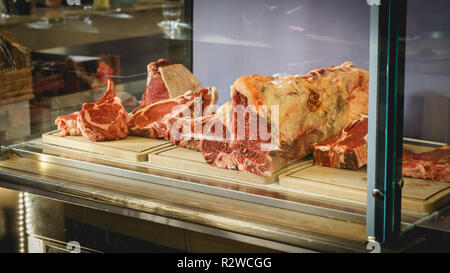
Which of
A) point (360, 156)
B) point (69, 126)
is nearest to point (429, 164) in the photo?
point (360, 156)

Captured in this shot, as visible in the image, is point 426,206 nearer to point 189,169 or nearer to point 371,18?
point 371,18

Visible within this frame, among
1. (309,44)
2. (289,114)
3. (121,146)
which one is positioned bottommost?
(121,146)

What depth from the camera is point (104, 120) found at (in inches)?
77.7

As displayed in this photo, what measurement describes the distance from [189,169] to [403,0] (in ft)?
2.41

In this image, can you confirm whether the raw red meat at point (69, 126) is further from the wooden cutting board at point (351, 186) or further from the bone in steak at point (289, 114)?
the wooden cutting board at point (351, 186)

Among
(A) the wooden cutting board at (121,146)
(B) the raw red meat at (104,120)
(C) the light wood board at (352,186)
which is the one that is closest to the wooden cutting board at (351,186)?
(C) the light wood board at (352,186)

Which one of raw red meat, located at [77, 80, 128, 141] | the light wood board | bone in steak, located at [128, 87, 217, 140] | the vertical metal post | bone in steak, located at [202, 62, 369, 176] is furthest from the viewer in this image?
raw red meat, located at [77, 80, 128, 141]

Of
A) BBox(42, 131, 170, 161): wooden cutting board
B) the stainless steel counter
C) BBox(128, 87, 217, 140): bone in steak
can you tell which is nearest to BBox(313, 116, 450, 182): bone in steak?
the stainless steel counter

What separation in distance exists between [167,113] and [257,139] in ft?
1.33

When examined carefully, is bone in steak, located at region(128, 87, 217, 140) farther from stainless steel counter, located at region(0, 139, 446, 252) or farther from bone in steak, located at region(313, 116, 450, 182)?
bone in steak, located at region(313, 116, 450, 182)

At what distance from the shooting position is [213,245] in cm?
157

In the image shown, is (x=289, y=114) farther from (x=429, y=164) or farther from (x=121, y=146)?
(x=121, y=146)

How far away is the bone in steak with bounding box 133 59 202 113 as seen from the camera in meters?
1.97
